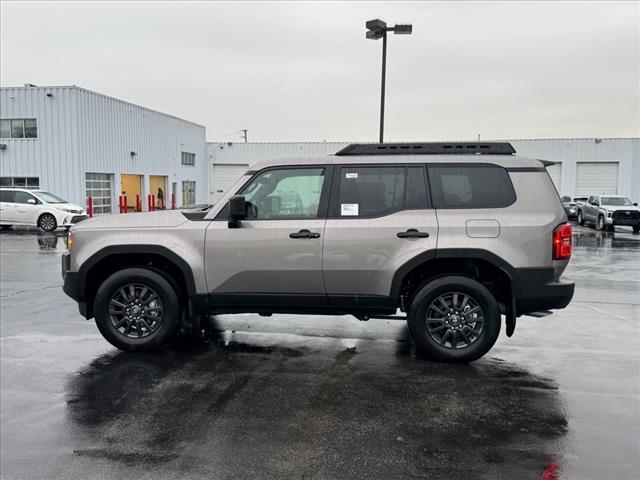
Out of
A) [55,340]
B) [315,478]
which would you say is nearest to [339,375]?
[315,478]

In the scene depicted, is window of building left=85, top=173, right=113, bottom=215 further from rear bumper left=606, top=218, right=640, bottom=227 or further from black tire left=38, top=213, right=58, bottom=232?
rear bumper left=606, top=218, right=640, bottom=227

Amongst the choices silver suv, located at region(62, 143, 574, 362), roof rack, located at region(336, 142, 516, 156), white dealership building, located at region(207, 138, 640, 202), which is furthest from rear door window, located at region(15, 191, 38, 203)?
roof rack, located at region(336, 142, 516, 156)

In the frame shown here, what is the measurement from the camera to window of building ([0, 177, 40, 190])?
→ 97.0 ft

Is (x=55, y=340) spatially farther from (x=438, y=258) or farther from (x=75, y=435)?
(x=438, y=258)

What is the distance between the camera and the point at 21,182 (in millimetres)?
29781

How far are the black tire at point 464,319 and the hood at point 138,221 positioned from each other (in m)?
2.51

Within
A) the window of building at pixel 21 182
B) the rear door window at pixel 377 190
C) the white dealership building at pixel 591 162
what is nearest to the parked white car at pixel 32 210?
the window of building at pixel 21 182

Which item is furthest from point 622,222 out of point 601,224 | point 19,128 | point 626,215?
point 19,128

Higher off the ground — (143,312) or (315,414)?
(143,312)

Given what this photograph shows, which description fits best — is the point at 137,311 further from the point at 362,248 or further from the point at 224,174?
the point at 224,174

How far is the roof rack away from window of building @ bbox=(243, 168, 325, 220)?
1.44ft

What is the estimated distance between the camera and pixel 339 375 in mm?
5191

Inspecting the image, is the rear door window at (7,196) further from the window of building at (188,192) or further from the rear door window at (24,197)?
the window of building at (188,192)

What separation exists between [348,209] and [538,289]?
1952 mm
